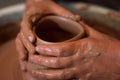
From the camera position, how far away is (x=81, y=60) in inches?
41.1

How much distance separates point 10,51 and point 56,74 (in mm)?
464

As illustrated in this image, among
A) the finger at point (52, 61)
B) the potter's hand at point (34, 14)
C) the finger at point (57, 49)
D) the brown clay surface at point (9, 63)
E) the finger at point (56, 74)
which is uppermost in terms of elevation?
the potter's hand at point (34, 14)

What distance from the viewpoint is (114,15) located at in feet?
5.77

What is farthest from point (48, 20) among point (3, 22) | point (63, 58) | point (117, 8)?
point (117, 8)

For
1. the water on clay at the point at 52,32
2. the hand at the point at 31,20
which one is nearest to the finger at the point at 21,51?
the hand at the point at 31,20

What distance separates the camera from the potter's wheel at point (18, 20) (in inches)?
54.7

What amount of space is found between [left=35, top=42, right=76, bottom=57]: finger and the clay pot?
0.11m

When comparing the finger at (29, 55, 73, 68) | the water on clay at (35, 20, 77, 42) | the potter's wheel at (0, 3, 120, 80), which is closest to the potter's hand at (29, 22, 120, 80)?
the finger at (29, 55, 73, 68)

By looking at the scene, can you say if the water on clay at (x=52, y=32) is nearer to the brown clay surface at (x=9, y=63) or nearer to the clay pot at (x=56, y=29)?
the clay pot at (x=56, y=29)

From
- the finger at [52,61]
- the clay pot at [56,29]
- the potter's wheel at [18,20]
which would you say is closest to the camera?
the finger at [52,61]

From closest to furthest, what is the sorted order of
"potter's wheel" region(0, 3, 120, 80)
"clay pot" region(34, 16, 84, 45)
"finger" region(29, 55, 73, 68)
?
"finger" region(29, 55, 73, 68)
"clay pot" region(34, 16, 84, 45)
"potter's wheel" region(0, 3, 120, 80)

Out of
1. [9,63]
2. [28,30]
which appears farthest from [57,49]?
[9,63]

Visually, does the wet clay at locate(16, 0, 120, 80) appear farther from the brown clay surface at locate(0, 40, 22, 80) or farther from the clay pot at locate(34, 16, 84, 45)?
the brown clay surface at locate(0, 40, 22, 80)

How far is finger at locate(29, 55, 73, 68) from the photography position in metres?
1.01
